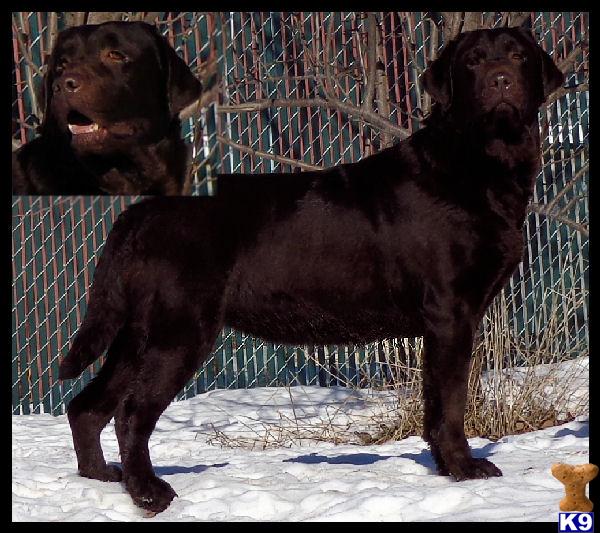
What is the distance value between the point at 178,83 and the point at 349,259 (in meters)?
1.16

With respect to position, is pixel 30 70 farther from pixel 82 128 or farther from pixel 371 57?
pixel 371 57

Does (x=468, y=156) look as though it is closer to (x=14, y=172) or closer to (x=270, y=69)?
(x=14, y=172)

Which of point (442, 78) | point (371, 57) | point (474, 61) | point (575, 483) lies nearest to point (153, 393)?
point (575, 483)

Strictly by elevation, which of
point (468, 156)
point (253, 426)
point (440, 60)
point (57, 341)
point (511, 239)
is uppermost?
point (440, 60)

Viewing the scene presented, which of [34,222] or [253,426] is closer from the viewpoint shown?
[253,426]

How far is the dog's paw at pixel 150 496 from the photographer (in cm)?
389

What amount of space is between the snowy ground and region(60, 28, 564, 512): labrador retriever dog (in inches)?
6.4

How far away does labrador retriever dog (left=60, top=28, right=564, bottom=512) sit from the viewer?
4.05 meters

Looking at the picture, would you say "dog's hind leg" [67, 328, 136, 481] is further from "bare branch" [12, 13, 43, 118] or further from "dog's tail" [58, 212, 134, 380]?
"bare branch" [12, 13, 43, 118]

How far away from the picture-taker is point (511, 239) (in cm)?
414

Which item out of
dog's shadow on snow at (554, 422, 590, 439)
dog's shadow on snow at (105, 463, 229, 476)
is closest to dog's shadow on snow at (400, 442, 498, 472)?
dog's shadow on snow at (554, 422, 590, 439)

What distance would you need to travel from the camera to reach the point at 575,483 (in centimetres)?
345
